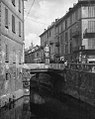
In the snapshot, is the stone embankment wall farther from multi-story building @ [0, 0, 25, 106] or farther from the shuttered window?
the shuttered window

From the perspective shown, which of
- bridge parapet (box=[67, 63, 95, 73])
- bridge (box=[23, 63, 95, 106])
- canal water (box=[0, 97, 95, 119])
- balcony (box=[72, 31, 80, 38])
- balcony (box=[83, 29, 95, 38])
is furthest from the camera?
balcony (box=[72, 31, 80, 38])

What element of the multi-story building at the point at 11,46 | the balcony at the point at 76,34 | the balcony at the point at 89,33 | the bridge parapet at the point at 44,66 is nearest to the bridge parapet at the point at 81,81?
the bridge parapet at the point at 44,66

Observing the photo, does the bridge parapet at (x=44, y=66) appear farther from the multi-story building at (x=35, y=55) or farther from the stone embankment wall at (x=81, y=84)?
the multi-story building at (x=35, y=55)

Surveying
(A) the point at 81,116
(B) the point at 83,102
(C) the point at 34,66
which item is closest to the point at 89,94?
(B) the point at 83,102

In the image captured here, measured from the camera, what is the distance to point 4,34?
2014cm

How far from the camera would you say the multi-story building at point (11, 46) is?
19.6 metres

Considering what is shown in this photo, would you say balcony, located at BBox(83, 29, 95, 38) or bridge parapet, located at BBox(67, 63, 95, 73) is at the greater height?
balcony, located at BBox(83, 29, 95, 38)

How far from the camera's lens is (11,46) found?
74.4 ft

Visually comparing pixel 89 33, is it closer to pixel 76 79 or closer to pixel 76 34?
pixel 76 34

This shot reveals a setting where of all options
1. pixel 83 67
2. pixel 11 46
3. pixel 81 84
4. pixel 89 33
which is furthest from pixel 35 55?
pixel 11 46

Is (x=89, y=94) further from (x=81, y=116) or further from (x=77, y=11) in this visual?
(x=77, y=11)

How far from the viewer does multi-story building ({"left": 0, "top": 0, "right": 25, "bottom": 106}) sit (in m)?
19.6

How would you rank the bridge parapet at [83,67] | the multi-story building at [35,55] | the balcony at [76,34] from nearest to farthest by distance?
the bridge parapet at [83,67]
the balcony at [76,34]
the multi-story building at [35,55]

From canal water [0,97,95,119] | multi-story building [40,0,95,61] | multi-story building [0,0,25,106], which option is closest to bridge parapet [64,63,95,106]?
canal water [0,97,95,119]
